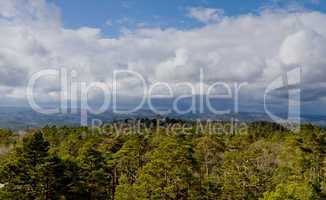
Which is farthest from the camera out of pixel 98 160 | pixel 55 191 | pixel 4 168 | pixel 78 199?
pixel 98 160

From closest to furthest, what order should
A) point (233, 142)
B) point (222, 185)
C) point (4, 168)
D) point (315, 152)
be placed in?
point (4, 168) → point (222, 185) → point (315, 152) → point (233, 142)

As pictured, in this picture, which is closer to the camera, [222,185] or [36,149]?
[36,149]

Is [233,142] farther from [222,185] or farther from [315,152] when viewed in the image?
[222,185]

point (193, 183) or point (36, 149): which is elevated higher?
point (36, 149)

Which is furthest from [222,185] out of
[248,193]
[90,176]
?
[90,176]

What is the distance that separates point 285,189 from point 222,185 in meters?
8.89

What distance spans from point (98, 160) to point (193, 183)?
38.0ft

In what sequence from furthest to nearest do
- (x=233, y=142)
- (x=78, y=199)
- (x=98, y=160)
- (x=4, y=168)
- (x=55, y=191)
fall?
(x=233, y=142) < (x=98, y=160) < (x=78, y=199) < (x=55, y=191) < (x=4, y=168)

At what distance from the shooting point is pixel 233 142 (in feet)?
239

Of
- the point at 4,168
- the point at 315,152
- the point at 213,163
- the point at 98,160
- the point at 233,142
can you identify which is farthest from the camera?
the point at 233,142

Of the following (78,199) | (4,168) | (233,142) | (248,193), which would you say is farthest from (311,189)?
(233,142)

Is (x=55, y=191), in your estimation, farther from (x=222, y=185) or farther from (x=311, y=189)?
(x=311, y=189)

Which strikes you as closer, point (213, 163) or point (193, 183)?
point (193, 183)

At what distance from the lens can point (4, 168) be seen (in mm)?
30031
